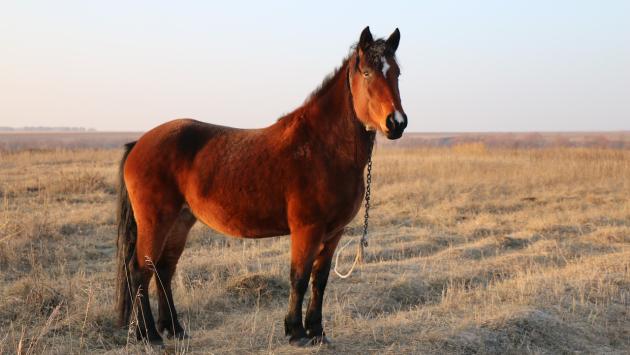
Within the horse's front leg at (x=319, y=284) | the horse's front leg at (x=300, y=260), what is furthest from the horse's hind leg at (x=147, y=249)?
the horse's front leg at (x=319, y=284)

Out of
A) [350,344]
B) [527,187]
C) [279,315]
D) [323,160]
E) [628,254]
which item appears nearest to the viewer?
[323,160]

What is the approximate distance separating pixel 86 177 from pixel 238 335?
425 inches

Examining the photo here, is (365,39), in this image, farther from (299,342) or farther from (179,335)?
(179,335)

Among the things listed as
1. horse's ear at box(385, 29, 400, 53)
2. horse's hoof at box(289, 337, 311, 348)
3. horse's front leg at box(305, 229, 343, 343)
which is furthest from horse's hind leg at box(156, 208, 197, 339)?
horse's ear at box(385, 29, 400, 53)

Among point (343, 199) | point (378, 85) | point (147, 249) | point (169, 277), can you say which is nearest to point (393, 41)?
point (378, 85)

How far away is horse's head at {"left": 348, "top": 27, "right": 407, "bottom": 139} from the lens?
135 inches

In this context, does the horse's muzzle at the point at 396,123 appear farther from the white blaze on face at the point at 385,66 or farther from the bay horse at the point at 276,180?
the white blaze on face at the point at 385,66

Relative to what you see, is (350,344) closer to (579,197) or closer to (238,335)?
(238,335)

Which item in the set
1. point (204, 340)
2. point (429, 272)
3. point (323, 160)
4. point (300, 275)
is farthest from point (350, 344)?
point (429, 272)

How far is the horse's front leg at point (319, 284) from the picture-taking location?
Result: 4.12m

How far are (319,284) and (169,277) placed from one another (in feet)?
4.40

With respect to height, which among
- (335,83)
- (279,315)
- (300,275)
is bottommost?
(279,315)

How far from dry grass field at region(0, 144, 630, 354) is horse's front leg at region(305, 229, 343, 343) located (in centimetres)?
19

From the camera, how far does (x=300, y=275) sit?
387cm
